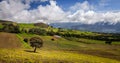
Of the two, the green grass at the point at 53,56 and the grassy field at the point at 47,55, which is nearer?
the green grass at the point at 53,56

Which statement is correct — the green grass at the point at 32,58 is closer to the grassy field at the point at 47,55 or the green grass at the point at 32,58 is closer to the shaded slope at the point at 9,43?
the grassy field at the point at 47,55

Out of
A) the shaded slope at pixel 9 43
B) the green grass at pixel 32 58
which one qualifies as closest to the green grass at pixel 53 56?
the green grass at pixel 32 58

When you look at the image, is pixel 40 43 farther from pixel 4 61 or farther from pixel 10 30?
pixel 10 30

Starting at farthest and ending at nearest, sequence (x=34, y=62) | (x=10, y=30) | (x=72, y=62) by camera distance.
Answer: (x=10, y=30) < (x=72, y=62) < (x=34, y=62)

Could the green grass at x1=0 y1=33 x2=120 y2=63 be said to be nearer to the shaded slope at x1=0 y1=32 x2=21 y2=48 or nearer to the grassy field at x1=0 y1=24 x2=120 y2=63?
the grassy field at x1=0 y1=24 x2=120 y2=63

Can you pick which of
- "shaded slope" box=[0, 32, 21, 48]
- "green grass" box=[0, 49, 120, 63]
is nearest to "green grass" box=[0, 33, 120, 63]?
"green grass" box=[0, 49, 120, 63]

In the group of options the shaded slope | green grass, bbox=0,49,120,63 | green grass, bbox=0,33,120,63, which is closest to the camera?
green grass, bbox=0,49,120,63

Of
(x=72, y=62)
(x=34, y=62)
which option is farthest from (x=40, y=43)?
(x=34, y=62)

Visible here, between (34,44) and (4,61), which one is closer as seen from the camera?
(4,61)

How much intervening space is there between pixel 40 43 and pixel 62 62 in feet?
105

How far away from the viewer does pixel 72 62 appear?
60.9m

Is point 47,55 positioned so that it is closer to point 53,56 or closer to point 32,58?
point 53,56

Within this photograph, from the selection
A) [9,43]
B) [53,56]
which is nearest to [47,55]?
[53,56]

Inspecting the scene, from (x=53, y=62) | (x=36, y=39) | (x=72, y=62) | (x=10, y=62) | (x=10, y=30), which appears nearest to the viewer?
A: (x=10, y=62)
